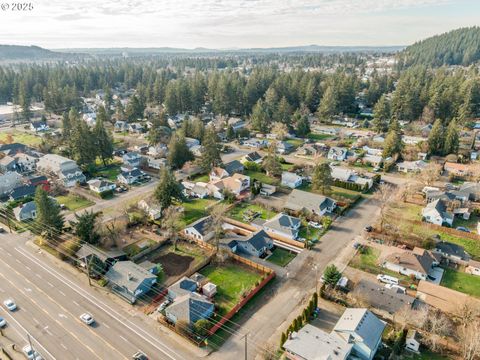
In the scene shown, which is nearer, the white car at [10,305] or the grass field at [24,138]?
the white car at [10,305]

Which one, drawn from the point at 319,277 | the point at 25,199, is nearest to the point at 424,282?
the point at 319,277

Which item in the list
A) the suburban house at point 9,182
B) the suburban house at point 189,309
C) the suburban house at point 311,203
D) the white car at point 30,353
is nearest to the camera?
the white car at point 30,353

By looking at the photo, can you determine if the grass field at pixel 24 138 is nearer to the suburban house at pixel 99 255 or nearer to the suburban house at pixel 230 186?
the suburban house at pixel 230 186

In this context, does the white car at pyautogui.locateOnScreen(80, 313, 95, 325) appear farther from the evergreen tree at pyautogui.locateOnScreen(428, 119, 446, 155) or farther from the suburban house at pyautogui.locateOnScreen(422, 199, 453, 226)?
the evergreen tree at pyautogui.locateOnScreen(428, 119, 446, 155)

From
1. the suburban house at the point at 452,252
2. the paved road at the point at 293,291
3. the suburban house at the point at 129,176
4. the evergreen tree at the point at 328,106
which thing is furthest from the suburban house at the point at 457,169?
the suburban house at the point at 129,176

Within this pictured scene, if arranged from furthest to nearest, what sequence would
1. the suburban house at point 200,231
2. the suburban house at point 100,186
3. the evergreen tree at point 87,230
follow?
the suburban house at point 100,186
the suburban house at point 200,231
the evergreen tree at point 87,230

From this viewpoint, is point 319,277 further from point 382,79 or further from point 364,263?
point 382,79

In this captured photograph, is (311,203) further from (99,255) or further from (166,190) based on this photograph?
(99,255)

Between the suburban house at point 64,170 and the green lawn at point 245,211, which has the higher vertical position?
the suburban house at point 64,170
